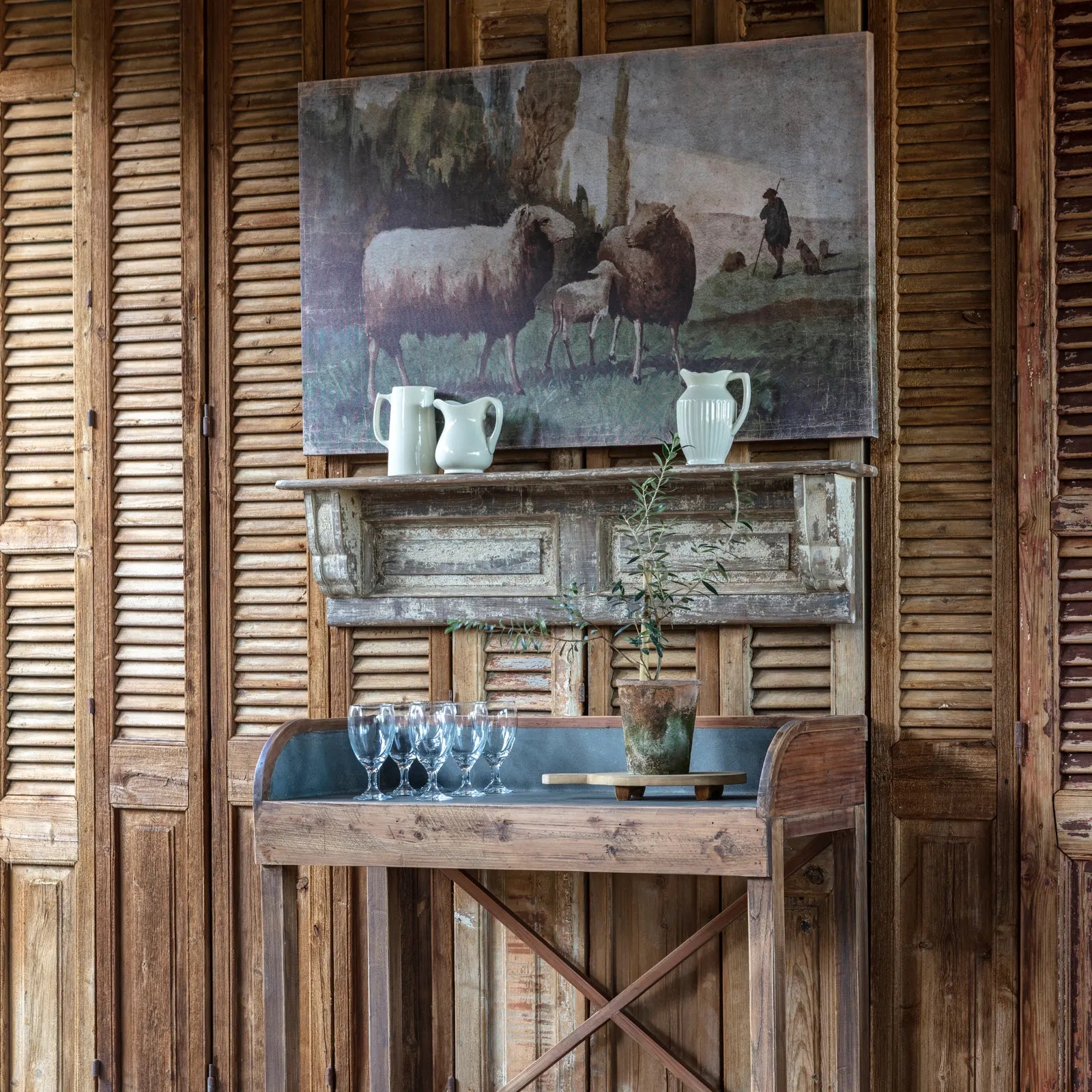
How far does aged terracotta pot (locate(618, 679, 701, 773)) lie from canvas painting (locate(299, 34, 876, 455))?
25.4 inches

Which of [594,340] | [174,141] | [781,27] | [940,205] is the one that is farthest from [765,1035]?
[174,141]

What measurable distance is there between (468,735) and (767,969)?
785 mm

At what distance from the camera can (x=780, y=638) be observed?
321 centimetres

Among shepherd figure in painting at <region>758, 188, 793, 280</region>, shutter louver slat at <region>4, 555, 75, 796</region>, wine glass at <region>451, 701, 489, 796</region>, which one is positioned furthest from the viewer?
shutter louver slat at <region>4, 555, 75, 796</region>

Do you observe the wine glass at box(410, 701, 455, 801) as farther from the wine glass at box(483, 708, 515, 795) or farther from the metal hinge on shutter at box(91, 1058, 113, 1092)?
the metal hinge on shutter at box(91, 1058, 113, 1092)

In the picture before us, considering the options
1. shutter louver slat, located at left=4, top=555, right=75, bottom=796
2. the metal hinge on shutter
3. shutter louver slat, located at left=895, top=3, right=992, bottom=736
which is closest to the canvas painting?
shutter louver slat, located at left=895, top=3, right=992, bottom=736

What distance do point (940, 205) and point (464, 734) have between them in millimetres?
1532

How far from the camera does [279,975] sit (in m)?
2.91

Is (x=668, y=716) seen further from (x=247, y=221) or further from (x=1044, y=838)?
(x=247, y=221)

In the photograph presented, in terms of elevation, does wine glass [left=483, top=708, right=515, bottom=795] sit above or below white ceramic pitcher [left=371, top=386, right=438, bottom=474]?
below

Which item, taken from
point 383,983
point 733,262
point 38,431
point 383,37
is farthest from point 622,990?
point 383,37

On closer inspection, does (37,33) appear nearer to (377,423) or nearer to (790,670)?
(377,423)

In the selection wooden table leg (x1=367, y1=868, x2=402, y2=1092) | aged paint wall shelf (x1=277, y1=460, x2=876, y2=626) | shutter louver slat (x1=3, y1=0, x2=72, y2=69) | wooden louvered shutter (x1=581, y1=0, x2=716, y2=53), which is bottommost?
wooden table leg (x1=367, y1=868, x2=402, y2=1092)

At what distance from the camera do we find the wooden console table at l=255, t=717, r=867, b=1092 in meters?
2.54
